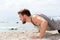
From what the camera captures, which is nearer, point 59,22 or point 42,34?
point 42,34

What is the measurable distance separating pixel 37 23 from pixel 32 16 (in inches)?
4.0

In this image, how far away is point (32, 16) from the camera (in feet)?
7.02

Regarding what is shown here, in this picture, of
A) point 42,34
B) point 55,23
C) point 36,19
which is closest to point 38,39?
point 42,34

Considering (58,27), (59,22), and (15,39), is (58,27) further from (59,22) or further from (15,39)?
(15,39)

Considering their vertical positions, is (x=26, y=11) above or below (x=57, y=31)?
above

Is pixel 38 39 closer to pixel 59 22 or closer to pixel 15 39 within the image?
pixel 15 39

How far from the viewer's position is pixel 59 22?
93.2 inches

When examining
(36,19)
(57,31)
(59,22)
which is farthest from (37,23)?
(57,31)

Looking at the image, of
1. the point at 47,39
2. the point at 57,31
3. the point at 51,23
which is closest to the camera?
the point at 47,39

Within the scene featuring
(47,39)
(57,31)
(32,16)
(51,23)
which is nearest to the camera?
(47,39)

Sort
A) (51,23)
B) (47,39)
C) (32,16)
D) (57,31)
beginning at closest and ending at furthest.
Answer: (47,39)
(32,16)
(51,23)
(57,31)

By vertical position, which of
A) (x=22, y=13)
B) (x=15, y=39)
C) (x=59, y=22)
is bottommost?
(x=15, y=39)

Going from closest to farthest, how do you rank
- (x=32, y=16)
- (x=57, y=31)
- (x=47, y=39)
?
(x=47, y=39)
(x=32, y=16)
(x=57, y=31)

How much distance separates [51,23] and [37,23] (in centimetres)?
23
